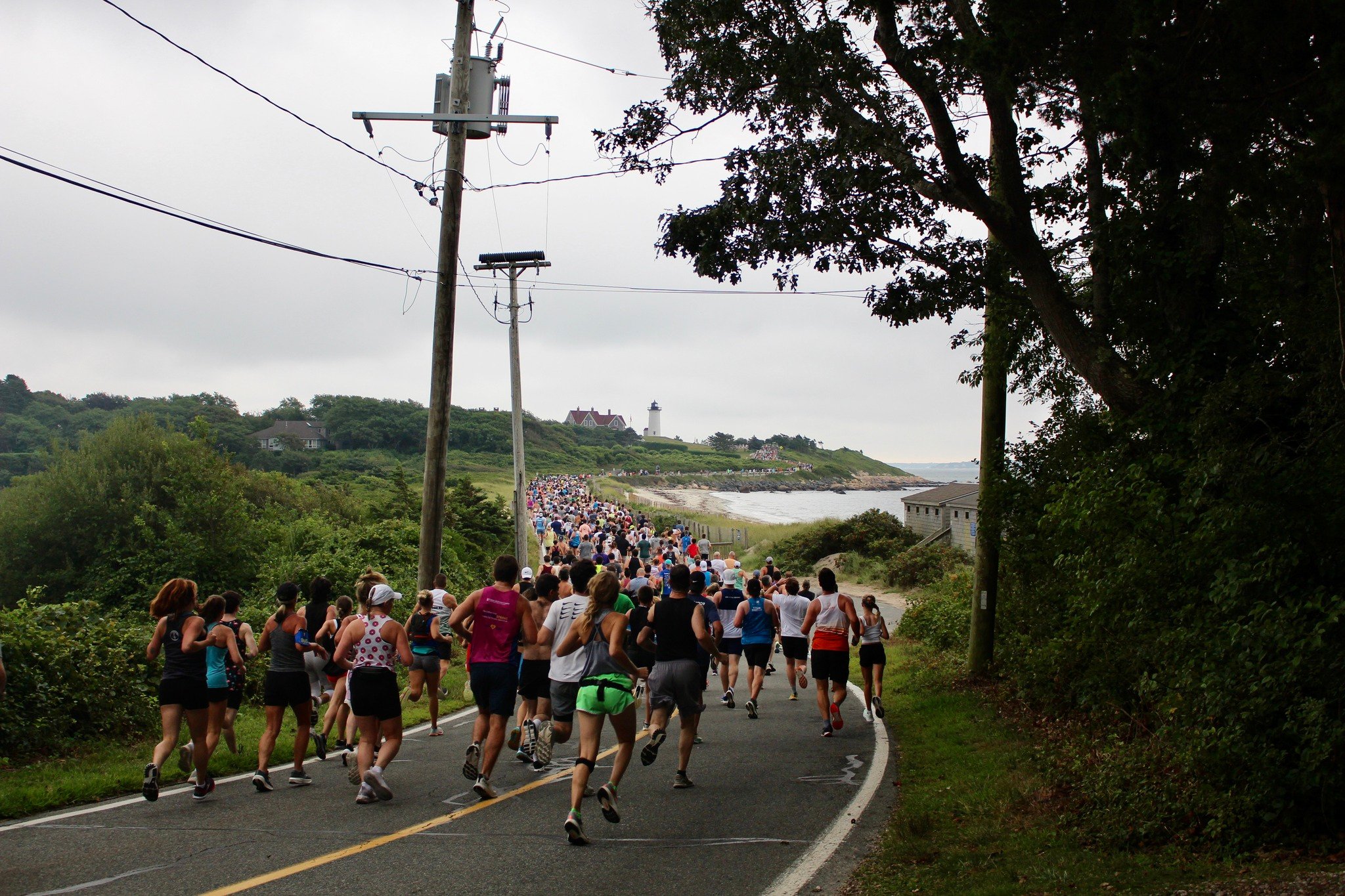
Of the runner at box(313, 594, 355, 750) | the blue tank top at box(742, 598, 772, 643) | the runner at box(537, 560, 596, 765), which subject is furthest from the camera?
the blue tank top at box(742, 598, 772, 643)

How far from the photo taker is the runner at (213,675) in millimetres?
7914

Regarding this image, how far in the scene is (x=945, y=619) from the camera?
18.8 m

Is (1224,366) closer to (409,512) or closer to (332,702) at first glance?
(332,702)

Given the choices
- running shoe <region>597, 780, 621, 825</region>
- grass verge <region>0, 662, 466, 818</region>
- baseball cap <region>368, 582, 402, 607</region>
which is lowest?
grass verge <region>0, 662, 466, 818</region>

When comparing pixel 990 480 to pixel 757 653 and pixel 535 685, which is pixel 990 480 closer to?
pixel 757 653

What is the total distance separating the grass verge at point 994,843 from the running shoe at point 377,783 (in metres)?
3.71

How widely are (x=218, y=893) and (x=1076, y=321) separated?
7.81 metres

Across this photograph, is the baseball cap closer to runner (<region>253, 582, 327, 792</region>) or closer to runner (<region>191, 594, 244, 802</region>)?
runner (<region>253, 582, 327, 792</region>)

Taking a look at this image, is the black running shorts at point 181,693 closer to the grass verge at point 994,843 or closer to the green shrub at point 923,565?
the grass verge at point 994,843

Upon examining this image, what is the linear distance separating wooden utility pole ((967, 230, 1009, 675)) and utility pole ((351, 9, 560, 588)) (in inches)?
264

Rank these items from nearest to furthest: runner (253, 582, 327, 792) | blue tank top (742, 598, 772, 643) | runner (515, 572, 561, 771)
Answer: runner (253, 582, 327, 792), runner (515, 572, 561, 771), blue tank top (742, 598, 772, 643)

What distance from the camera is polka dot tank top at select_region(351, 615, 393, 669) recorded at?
7.84 metres

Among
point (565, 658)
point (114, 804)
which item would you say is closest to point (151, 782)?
point (114, 804)

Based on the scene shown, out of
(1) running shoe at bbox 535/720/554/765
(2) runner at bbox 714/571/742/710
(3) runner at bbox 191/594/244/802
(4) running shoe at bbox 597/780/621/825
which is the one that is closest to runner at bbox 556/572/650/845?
(4) running shoe at bbox 597/780/621/825
